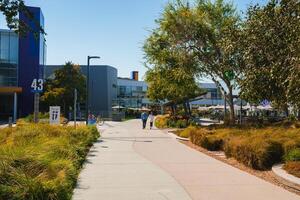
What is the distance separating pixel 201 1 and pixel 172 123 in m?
13.6

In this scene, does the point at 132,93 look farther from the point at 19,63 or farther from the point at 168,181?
the point at 168,181

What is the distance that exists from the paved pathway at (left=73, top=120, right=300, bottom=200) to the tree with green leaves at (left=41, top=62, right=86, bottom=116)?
173ft

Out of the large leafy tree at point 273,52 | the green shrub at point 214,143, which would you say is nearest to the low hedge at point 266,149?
the large leafy tree at point 273,52

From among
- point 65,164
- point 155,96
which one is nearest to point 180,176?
point 65,164

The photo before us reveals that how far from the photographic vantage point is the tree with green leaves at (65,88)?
69.6 m

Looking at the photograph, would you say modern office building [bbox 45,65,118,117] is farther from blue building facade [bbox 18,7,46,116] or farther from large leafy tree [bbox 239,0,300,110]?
large leafy tree [bbox 239,0,300,110]

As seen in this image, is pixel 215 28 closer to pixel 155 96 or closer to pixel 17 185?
pixel 155 96

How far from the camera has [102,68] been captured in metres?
98.1

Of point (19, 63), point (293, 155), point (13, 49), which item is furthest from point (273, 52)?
point (13, 49)

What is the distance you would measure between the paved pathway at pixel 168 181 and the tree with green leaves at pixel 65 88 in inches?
2073

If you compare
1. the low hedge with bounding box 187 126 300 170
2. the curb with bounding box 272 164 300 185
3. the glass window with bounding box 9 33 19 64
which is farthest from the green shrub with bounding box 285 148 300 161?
the glass window with bounding box 9 33 19 64

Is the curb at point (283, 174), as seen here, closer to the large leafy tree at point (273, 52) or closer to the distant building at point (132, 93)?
the large leafy tree at point (273, 52)

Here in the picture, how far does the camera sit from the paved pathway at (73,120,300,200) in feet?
33.8

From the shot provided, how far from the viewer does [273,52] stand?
1280cm
